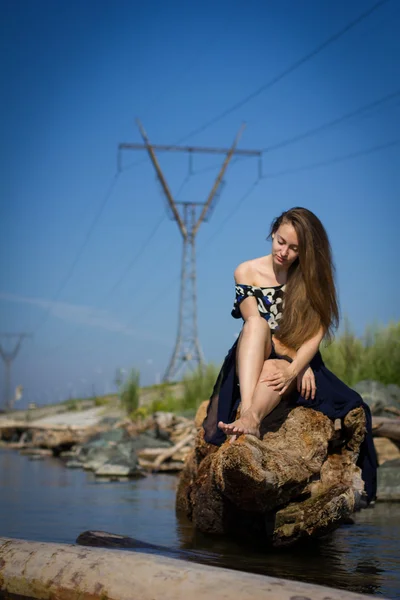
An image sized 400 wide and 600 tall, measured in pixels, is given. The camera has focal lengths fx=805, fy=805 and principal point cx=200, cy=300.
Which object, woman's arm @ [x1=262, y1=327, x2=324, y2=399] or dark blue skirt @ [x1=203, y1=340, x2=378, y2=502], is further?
dark blue skirt @ [x1=203, y1=340, x2=378, y2=502]

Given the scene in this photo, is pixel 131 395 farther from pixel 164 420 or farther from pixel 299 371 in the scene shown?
pixel 299 371

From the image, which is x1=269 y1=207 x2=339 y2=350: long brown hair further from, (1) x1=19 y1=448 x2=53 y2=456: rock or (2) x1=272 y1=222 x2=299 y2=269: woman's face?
(1) x1=19 y1=448 x2=53 y2=456: rock

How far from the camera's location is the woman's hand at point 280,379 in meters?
4.88

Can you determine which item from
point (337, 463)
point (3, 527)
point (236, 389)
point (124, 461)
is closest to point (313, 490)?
point (337, 463)

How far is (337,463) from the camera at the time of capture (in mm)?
5359

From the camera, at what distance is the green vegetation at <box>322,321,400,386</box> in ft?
46.2

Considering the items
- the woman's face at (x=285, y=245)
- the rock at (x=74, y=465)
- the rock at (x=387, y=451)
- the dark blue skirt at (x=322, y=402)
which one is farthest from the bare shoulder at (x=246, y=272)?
the rock at (x=74, y=465)

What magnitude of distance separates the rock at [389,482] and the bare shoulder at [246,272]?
11.9ft

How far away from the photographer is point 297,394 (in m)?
5.29

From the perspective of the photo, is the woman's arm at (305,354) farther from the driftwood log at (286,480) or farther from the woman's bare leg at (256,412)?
the driftwood log at (286,480)

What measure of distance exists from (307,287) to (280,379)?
0.74 m

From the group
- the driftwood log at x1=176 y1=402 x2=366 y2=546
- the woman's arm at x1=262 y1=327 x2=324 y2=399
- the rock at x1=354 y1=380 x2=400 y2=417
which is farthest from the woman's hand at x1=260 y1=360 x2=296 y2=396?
the rock at x1=354 y1=380 x2=400 y2=417

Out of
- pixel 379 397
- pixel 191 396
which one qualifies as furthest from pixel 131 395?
pixel 379 397

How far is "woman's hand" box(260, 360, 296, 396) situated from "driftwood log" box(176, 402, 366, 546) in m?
0.33
